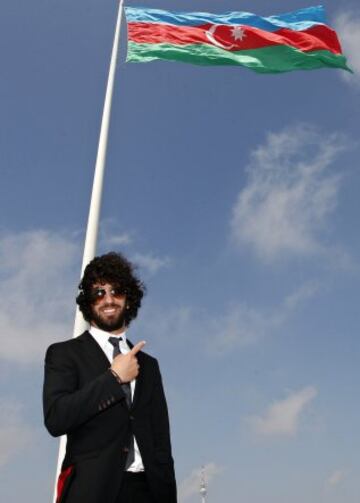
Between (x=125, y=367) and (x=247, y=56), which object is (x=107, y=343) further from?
(x=247, y=56)

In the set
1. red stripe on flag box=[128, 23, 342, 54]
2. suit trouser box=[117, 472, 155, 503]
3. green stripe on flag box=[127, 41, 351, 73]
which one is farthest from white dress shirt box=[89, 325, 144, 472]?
red stripe on flag box=[128, 23, 342, 54]

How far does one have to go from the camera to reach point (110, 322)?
4.16 m

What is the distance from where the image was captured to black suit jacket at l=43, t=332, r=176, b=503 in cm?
357

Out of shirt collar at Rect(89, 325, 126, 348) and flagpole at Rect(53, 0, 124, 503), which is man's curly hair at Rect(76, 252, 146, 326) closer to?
shirt collar at Rect(89, 325, 126, 348)

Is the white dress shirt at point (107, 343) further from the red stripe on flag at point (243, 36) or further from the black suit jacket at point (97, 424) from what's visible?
the red stripe on flag at point (243, 36)

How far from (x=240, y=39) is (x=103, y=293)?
44.1 feet

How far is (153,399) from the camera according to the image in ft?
13.8

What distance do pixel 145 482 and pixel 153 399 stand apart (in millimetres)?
597

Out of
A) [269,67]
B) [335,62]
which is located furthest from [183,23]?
[335,62]

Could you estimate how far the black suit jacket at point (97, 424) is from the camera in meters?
3.57

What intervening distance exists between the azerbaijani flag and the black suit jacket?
12.3m

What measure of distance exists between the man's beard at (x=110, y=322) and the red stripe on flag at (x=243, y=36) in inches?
491

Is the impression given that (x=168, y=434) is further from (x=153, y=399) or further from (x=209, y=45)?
(x=209, y=45)

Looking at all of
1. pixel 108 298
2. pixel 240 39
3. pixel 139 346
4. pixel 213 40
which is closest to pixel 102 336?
pixel 108 298
